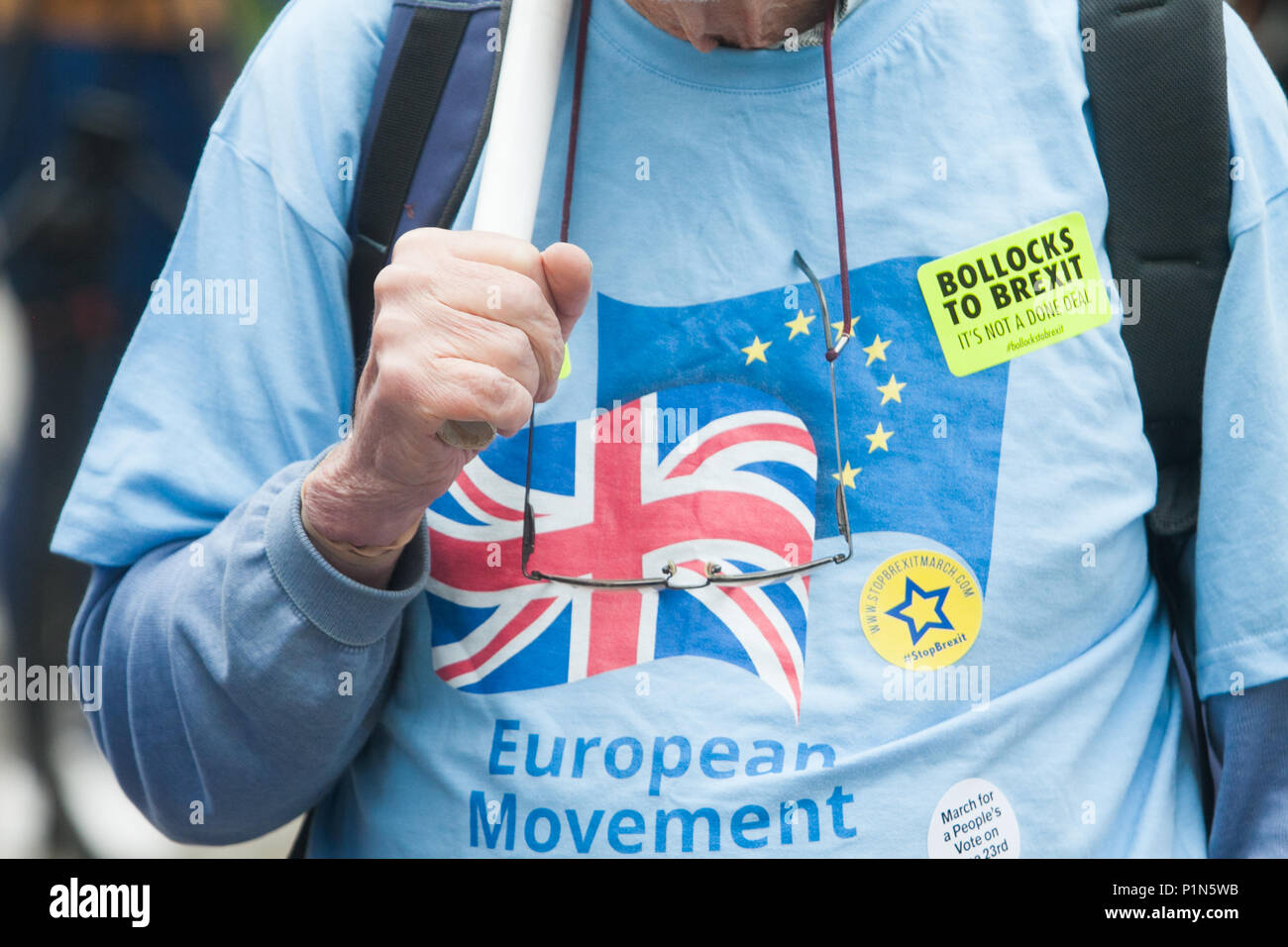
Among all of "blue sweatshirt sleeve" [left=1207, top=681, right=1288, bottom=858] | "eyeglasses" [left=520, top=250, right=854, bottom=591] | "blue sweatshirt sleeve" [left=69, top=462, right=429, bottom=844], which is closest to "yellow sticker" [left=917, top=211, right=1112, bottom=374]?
"eyeglasses" [left=520, top=250, right=854, bottom=591]

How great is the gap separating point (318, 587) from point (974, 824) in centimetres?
78

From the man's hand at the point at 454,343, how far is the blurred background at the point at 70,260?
273 cm

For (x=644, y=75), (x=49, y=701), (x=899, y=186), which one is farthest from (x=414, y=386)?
(x=49, y=701)

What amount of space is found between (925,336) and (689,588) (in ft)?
1.34

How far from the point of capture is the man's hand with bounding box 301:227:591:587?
1346 millimetres

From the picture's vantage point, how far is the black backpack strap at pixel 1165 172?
1646 millimetres

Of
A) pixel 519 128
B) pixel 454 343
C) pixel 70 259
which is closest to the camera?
pixel 454 343

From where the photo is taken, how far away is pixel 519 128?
1.49 meters

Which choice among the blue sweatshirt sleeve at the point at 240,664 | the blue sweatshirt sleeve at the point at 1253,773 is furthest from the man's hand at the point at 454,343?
the blue sweatshirt sleeve at the point at 1253,773

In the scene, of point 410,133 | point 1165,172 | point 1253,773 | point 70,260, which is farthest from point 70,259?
point 1253,773

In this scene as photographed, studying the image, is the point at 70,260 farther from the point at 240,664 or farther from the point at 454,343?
the point at 454,343

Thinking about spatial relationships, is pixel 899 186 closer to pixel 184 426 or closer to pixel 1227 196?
pixel 1227 196

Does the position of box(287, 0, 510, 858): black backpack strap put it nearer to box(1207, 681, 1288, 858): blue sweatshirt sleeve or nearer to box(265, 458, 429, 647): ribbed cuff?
box(265, 458, 429, 647): ribbed cuff

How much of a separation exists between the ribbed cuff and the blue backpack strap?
0.93 feet
